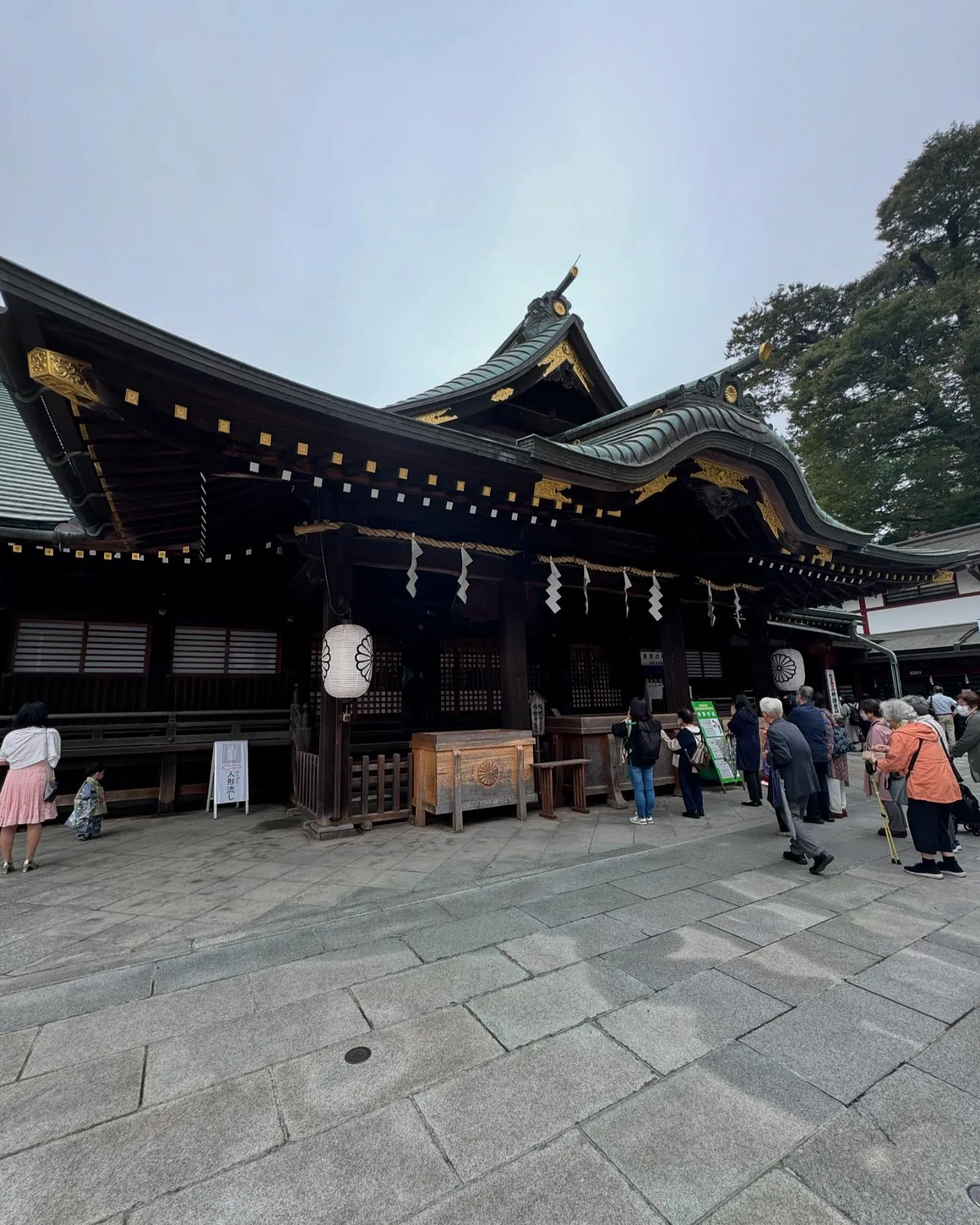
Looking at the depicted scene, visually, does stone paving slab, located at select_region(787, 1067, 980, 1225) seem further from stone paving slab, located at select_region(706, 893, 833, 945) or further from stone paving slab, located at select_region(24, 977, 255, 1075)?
stone paving slab, located at select_region(24, 977, 255, 1075)

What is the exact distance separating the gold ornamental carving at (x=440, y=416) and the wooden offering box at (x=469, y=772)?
5287 mm

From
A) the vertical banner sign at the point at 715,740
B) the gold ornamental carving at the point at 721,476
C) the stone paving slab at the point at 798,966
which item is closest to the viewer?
the stone paving slab at the point at 798,966

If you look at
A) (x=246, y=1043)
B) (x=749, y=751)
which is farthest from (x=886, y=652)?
(x=246, y=1043)

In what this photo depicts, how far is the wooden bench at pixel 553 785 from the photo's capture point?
6781mm

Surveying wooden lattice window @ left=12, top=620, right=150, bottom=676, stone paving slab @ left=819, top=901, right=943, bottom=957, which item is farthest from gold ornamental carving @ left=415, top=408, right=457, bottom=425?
stone paving slab @ left=819, top=901, right=943, bottom=957

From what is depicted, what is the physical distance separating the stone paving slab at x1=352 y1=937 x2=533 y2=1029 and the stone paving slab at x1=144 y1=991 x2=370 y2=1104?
4.0 inches

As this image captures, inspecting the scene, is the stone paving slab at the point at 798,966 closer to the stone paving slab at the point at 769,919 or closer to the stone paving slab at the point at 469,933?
the stone paving slab at the point at 769,919

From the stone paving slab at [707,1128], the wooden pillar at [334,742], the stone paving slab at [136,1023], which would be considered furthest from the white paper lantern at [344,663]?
the stone paving slab at [707,1128]

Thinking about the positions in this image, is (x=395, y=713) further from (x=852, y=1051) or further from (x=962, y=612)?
(x=962, y=612)

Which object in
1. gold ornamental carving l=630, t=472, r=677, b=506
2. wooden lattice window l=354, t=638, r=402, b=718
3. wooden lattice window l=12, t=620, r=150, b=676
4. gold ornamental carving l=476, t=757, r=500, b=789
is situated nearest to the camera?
gold ornamental carving l=476, t=757, r=500, b=789

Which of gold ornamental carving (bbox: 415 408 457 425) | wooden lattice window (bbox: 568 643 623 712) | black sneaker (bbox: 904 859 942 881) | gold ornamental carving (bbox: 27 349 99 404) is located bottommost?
black sneaker (bbox: 904 859 942 881)

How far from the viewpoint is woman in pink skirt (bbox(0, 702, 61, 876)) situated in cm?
507

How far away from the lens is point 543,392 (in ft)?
35.0

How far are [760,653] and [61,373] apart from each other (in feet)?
39.5
